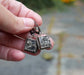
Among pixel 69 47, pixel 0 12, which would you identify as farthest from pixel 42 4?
pixel 69 47

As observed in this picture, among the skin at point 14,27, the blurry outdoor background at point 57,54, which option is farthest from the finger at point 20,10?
the blurry outdoor background at point 57,54

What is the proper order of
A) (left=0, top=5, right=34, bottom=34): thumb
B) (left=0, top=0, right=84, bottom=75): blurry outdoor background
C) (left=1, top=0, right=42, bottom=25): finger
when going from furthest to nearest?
(left=0, top=0, right=84, bottom=75): blurry outdoor background, (left=1, top=0, right=42, bottom=25): finger, (left=0, top=5, right=34, bottom=34): thumb

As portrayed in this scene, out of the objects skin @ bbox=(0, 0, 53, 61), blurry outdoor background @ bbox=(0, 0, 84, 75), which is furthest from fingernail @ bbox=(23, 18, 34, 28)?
blurry outdoor background @ bbox=(0, 0, 84, 75)

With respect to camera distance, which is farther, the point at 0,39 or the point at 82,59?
the point at 82,59

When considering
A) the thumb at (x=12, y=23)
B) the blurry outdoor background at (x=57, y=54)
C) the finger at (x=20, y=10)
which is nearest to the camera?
the thumb at (x=12, y=23)

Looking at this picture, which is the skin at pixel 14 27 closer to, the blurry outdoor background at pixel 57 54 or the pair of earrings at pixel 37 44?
the pair of earrings at pixel 37 44

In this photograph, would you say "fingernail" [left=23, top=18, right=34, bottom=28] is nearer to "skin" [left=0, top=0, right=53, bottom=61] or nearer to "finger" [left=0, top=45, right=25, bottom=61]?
"skin" [left=0, top=0, right=53, bottom=61]

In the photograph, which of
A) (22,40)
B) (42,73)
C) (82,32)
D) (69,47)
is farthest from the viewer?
(82,32)

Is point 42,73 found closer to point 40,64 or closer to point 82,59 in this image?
point 40,64
